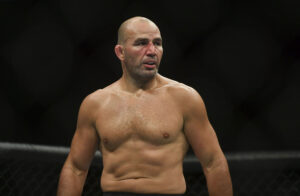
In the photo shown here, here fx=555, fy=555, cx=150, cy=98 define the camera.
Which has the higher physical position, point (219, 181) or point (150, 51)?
point (150, 51)

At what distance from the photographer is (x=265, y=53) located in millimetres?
1495

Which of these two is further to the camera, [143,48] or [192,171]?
[192,171]

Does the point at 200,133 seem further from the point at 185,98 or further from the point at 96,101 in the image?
the point at 96,101

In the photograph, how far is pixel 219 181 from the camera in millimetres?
895

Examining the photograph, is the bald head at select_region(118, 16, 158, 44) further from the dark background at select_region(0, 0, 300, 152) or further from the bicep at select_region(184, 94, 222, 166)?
the dark background at select_region(0, 0, 300, 152)

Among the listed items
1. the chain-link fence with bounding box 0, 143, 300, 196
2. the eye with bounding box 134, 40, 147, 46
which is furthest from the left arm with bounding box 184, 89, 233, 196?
the chain-link fence with bounding box 0, 143, 300, 196

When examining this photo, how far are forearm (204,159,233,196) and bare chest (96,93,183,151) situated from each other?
8cm

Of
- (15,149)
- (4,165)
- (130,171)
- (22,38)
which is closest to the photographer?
(130,171)

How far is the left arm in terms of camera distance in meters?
0.90

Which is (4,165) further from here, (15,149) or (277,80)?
(277,80)

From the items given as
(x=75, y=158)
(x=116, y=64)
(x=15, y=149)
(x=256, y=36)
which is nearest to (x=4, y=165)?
(x=15, y=149)

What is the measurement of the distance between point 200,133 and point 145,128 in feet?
0.30

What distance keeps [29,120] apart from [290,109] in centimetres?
70

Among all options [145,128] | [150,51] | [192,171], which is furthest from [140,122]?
[192,171]
